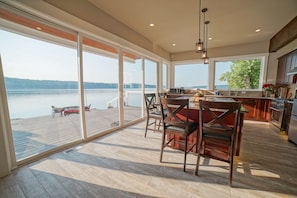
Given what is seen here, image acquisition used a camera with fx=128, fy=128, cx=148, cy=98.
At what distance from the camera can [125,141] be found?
2893 mm

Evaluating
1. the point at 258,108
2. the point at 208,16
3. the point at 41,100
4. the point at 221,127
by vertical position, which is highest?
the point at 208,16

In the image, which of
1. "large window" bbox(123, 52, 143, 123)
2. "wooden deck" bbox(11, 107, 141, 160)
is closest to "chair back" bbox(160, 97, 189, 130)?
"wooden deck" bbox(11, 107, 141, 160)

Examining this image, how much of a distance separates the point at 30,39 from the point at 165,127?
2.69 metres

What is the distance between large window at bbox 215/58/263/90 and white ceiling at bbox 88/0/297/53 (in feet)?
3.29

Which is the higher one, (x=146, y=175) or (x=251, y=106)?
(x=251, y=106)

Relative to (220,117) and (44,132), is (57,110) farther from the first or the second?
(220,117)

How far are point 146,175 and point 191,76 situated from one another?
5.17 meters

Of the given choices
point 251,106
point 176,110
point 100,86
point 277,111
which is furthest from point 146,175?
point 251,106

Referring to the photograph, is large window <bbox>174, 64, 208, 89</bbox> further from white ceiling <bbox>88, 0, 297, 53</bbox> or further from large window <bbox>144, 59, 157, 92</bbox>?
white ceiling <bbox>88, 0, 297, 53</bbox>

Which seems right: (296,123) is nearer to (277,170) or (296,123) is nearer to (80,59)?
(277,170)

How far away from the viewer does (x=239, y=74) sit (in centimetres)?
521

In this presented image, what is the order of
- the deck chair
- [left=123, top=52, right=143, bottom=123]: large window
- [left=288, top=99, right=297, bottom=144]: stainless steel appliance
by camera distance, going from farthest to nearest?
[left=123, top=52, right=143, bottom=123]: large window → [left=288, top=99, right=297, bottom=144]: stainless steel appliance → the deck chair

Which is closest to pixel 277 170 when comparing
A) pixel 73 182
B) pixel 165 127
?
pixel 165 127

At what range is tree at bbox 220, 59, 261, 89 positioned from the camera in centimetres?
495
